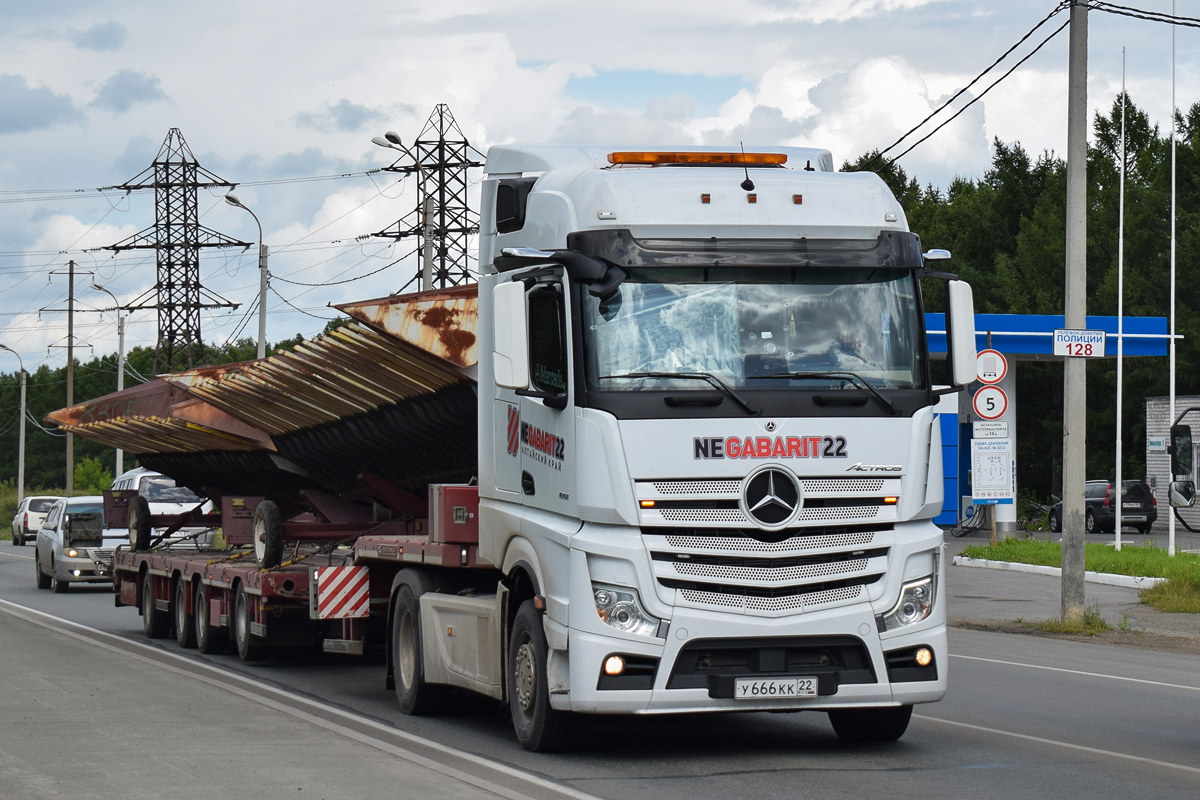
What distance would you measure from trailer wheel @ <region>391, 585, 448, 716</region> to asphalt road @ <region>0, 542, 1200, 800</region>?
0.52 feet

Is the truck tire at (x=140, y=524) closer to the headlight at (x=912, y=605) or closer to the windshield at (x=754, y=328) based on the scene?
the windshield at (x=754, y=328)

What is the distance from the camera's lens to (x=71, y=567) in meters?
29.8

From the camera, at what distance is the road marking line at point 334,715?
869cm

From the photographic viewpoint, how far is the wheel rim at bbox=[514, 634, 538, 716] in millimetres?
9633

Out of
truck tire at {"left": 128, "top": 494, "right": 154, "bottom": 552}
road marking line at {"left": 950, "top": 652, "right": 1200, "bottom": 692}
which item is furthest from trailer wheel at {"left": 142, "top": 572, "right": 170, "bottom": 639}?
road marking line at {"left": 950, "top": 652, "right": 1200, "bottom": 692}

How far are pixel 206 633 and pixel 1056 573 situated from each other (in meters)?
14.7

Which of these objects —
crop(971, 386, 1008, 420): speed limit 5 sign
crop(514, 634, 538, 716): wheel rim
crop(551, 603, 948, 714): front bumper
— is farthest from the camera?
crop(971, 386, 1008, 420): speed limit 5 sign

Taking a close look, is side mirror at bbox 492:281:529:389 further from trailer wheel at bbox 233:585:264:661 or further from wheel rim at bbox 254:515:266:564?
trailer wheel at bbox 233:585:264:661

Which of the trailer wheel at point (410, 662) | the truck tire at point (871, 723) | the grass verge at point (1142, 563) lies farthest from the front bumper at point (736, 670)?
the grass verge at point (1142, 563)

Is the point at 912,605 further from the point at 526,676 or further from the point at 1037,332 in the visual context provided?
the point at 1037,332

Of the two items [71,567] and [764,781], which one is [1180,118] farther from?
[764,781]

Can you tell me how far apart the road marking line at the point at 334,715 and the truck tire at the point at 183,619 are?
1.36ft

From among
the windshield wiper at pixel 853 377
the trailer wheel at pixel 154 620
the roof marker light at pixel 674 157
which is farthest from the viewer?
the trailer wheel at pixel 154 620

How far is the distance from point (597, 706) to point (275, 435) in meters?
9.59
